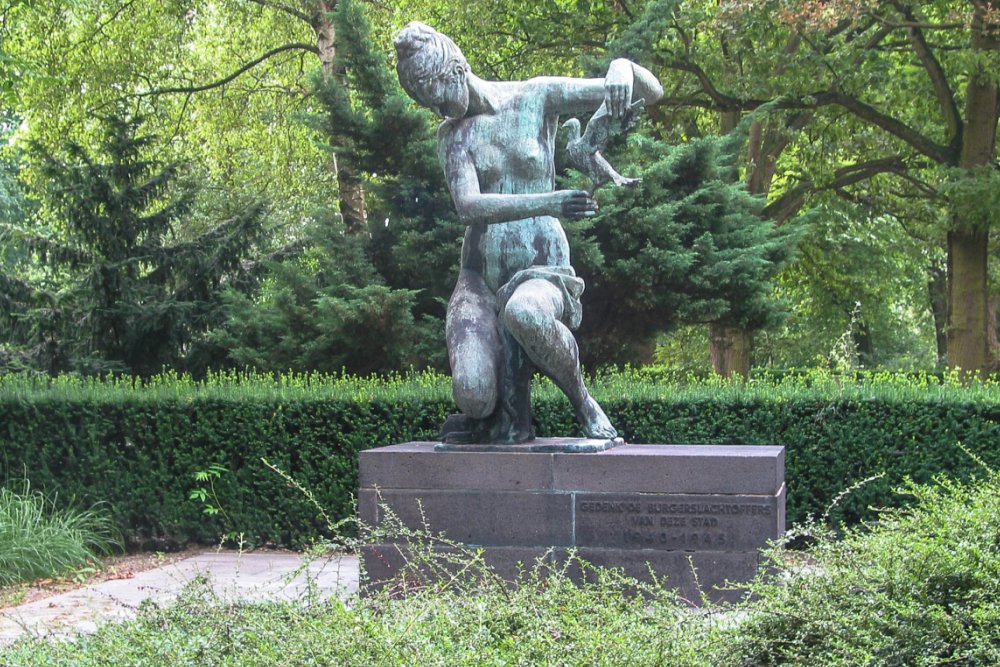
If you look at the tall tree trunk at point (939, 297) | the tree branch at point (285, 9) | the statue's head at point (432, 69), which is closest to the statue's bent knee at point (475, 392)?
the statue's head at point (432, 69)

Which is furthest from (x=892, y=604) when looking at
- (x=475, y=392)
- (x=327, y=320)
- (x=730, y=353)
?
(x=730, y=353)

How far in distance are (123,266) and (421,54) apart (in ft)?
30.0

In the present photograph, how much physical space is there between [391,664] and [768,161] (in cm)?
1612

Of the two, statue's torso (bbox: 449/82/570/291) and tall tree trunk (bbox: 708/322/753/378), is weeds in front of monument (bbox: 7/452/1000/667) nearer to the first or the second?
statue's torso (bbox: 449/82/570/291)

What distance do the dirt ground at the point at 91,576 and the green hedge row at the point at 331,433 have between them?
0.82 ft

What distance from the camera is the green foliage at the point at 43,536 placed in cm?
878

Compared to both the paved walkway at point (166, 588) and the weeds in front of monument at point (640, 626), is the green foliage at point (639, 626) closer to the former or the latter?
the weeds in front of monument at point (640, 626)

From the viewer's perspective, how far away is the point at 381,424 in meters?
9.66

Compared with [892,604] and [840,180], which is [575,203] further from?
[840,180]

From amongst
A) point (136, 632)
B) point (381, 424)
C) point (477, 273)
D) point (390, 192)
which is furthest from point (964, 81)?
point (136, 632)

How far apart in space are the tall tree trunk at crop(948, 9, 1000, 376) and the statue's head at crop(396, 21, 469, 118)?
12026mm

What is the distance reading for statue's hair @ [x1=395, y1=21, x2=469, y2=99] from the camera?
247 inches

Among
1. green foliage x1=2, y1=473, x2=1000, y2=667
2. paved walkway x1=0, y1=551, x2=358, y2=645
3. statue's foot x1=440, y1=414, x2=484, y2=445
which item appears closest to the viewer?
green foliage x1=2, y1=473, x2=1000, y2=667

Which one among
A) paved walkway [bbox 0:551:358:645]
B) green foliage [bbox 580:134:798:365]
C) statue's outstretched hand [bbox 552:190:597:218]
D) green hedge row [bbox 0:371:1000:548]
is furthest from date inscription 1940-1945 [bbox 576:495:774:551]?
green foliage [bbox 580:134:798:365]
